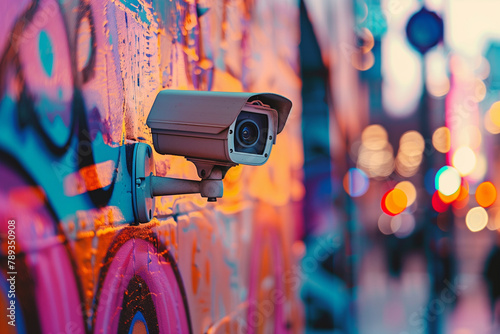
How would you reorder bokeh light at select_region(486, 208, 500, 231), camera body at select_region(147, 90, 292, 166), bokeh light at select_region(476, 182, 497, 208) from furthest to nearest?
bokeh light at select_region(476, 182, 497, 208) < bokeh light at select_region(486, 208, 500, 231) < camera body at select_region(147, 90, 292, 166)

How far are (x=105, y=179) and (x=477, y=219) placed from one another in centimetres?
511

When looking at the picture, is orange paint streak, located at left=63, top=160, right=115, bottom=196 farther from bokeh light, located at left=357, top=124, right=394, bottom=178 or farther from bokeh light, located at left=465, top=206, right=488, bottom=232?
bokeh light, located at left=465, top=206, right=488, bottom=232

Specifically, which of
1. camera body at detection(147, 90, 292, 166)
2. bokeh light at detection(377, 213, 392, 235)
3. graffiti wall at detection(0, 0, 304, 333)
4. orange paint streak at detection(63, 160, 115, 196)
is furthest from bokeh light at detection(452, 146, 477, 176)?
orange paint streak at detection(63, 160, 115, 196)

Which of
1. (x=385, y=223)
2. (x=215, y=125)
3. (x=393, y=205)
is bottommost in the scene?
(x=385, y=223)

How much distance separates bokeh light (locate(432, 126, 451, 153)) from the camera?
13.5 feet

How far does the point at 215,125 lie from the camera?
4.08 feet

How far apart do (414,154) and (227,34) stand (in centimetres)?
267

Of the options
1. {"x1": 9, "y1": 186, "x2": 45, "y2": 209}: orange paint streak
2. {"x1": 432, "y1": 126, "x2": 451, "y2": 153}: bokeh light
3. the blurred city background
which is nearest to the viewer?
{"x1": 9, "y1": 186, "x2": 45, "y2": 209}: orange paint streak

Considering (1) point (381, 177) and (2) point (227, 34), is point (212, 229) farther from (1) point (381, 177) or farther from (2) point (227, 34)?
(1) point (381, 177)

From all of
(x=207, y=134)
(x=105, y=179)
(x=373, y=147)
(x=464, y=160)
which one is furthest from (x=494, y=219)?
(x=105, y=179)

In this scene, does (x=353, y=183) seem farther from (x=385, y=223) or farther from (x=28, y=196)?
(x=385, y=223)

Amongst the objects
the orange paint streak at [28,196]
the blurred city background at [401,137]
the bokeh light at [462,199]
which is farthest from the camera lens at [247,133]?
the bokeh light at [462,199]

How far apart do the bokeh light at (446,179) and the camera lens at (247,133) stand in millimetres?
3234

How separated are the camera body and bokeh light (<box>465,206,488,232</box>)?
172 inches
